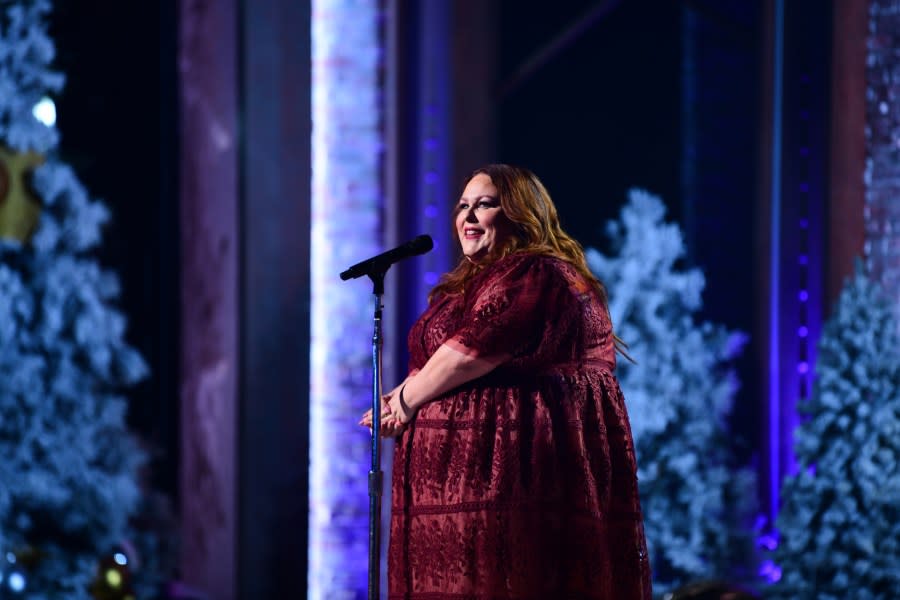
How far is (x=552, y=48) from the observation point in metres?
4.82

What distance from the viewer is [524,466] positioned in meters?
2.58

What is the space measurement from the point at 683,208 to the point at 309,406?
194 cm

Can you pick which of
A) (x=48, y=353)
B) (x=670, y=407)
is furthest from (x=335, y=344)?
(x=670, y=407)

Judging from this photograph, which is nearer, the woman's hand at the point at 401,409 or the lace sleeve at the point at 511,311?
the lace sleeve at the point at 511,311

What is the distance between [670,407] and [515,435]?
2.03 metres

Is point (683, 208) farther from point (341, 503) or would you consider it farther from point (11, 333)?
point (11, 333)

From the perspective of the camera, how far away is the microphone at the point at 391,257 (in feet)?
8.34

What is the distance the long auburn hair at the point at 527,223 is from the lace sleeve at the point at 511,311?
7 centimetres

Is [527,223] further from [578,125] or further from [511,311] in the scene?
[578,125]

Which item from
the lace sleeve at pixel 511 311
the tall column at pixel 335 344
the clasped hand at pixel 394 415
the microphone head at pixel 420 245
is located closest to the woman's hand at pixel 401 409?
the clasped hand at pixel 394 415

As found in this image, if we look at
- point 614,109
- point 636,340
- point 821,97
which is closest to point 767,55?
point 821,97

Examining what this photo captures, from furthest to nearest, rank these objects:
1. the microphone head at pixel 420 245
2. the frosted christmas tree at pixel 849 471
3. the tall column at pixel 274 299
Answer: the frosted christmas tree at pixel 849 471, the tall column at pixel 274 299, the microphone head at pixel 420 245

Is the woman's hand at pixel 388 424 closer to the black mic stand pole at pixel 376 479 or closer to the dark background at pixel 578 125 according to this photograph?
the black mic stand pole at pixel 376 479

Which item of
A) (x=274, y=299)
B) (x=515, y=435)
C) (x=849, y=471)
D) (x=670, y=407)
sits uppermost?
(x=274, y=299)
